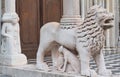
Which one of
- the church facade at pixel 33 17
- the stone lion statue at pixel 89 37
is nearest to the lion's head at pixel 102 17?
the stone lion statue at pixel 89 37

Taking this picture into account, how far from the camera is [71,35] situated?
5484 millimetres

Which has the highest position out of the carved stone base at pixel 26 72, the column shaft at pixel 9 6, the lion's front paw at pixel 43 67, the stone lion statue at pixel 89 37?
the column shaft at pixel 9 6

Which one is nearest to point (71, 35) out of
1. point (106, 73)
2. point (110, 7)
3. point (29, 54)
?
point (106, 73)

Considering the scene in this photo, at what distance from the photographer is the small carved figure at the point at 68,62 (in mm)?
5445

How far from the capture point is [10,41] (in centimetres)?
735

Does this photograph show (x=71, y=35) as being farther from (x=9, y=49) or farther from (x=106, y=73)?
(x=9, y=49)

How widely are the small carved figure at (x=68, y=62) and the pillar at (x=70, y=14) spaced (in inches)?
18.1

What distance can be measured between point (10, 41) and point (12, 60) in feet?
1.53

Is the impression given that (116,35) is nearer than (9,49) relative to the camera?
No

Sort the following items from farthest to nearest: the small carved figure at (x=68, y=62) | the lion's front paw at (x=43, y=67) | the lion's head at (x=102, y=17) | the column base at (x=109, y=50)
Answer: the column base at (x=109, y=50)
the lion's front paw at (x=43, y=67)
the small carved figure at (x=68, y=62)
the lion's head at (x=102, y=17)

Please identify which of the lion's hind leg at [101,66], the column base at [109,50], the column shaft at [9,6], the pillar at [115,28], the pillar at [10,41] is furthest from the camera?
the pillar at [115,28]

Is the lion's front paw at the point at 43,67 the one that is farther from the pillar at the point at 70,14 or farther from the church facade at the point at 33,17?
the church facade at the point at 33,17

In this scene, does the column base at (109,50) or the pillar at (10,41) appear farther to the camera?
the column base at (109,50)

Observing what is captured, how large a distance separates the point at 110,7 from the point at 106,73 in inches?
349
